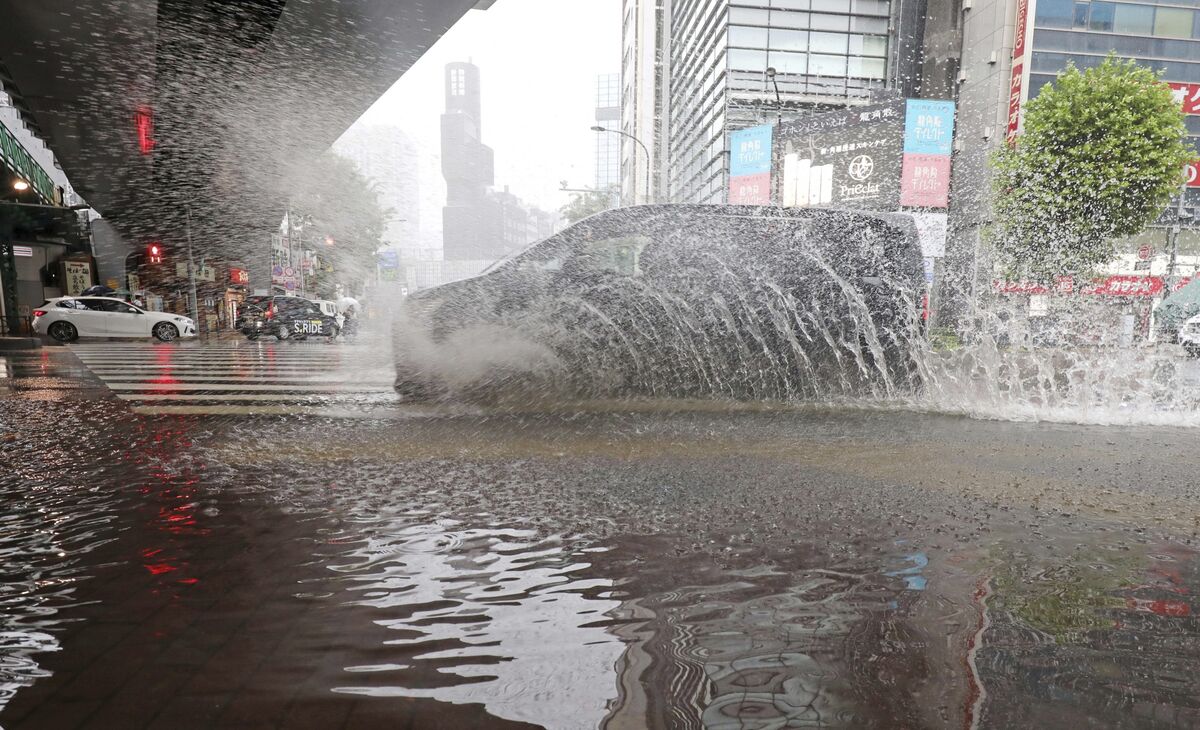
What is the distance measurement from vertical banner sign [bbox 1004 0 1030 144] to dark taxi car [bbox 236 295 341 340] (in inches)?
1136

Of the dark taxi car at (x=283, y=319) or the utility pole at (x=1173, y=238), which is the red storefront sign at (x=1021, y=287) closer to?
the utility pole at (x=1173, y=238)

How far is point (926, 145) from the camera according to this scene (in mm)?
24609

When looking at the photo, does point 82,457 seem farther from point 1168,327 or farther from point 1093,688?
point 1168,327

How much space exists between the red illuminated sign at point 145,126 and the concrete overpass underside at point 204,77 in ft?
0.16

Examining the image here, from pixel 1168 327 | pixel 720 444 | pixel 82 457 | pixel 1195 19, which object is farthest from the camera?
pixel 1195 19

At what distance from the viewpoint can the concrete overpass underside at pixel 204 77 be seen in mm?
9156

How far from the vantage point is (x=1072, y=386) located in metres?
7.02

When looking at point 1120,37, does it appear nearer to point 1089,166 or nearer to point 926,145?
point 926,145

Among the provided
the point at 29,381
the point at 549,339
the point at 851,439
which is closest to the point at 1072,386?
the point at 851,439

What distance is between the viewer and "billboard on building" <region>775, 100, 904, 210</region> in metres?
24.0

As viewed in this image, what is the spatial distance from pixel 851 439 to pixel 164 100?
1460 centimetres

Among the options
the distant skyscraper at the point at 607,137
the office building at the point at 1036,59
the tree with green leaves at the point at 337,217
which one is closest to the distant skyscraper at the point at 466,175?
the tree with green leaves at the point at 337,217

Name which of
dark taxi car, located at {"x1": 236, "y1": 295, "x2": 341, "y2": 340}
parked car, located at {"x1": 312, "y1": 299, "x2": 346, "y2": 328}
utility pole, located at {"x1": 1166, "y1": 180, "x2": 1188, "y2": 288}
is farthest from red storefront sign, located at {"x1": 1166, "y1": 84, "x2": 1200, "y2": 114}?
dark taxi car, located at {"x1": 236, "y1": 295, "x2": 341, "y2": 340}

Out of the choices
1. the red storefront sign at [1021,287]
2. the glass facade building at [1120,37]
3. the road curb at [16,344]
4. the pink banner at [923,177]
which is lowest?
the road curb at [16,344]
